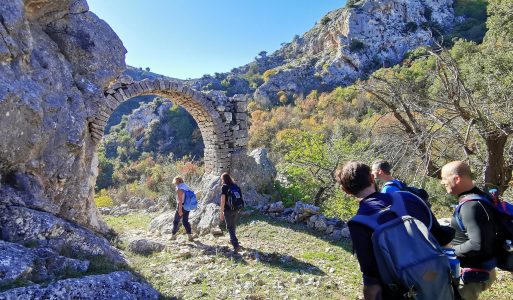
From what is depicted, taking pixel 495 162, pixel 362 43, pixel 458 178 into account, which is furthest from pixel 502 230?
pixel 362 43

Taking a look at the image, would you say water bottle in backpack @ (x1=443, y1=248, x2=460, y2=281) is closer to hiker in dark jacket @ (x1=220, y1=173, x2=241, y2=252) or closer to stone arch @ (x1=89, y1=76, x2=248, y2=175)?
hiker in dark jacket @ (x1=220, y1=173, x2=241, y2=252)

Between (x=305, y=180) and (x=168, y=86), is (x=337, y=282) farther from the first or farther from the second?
(x=168, y=86)

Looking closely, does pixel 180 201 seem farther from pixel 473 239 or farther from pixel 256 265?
pixel 473 239

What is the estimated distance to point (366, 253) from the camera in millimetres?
1725

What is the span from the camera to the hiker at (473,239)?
6.98 feet

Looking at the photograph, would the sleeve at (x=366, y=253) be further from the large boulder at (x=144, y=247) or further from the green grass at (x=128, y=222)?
the green grass at (x=128, y=222)

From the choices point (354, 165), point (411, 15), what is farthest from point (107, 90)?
point (411, 15)

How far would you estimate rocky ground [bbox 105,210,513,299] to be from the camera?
416 centimetres

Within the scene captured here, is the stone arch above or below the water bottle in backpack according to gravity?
Result: above

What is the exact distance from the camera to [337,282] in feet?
15.0

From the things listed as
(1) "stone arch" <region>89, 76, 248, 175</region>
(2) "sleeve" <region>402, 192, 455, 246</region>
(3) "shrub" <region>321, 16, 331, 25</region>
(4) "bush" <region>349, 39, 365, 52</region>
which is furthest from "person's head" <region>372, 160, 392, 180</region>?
(3) "shrub" <region>321, 16, 331, 25</region>

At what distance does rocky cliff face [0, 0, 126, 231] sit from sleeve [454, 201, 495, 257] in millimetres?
4848

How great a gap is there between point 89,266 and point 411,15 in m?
45.4

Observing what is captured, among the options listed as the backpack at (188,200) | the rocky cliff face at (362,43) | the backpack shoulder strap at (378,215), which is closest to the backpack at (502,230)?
the backpack shoulder strap at (378,215)
